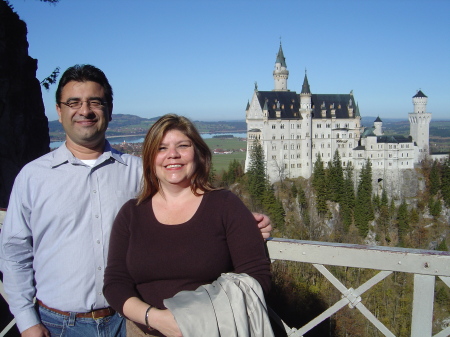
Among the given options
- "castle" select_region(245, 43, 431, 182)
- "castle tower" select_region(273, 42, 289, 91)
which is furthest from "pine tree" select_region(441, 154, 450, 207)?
"castle tower" select_region(273, 42, 289, 91)

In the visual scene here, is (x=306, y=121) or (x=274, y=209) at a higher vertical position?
(x=306, y=121)

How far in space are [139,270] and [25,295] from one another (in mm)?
1128

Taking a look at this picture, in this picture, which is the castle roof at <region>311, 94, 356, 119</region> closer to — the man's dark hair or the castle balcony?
the man's dark hair

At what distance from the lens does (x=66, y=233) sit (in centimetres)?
311

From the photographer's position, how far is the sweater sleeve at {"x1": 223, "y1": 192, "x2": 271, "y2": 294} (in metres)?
2.50

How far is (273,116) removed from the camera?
62625 mm

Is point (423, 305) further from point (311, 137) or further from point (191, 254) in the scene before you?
point (311, 137)

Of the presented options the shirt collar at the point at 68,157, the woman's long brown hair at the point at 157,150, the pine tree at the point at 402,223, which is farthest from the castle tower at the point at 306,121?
the woman's long brown hair at the point at 157,150

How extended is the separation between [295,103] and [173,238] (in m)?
63.4

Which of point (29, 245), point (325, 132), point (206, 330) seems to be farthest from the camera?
point (325, 132)

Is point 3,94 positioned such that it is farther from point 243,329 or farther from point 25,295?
point 243,329

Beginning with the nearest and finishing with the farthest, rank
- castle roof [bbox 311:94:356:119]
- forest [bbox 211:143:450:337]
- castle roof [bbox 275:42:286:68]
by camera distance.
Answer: forest [bbox 211:143:450:337]
castle roof [bbox 311:94:356:119]
castle roof [bbox 275:42:286:68]

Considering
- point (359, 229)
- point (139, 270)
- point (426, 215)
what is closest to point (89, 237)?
point (139, 270)

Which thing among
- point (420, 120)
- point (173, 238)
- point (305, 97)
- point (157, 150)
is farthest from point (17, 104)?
point (420, 120)
